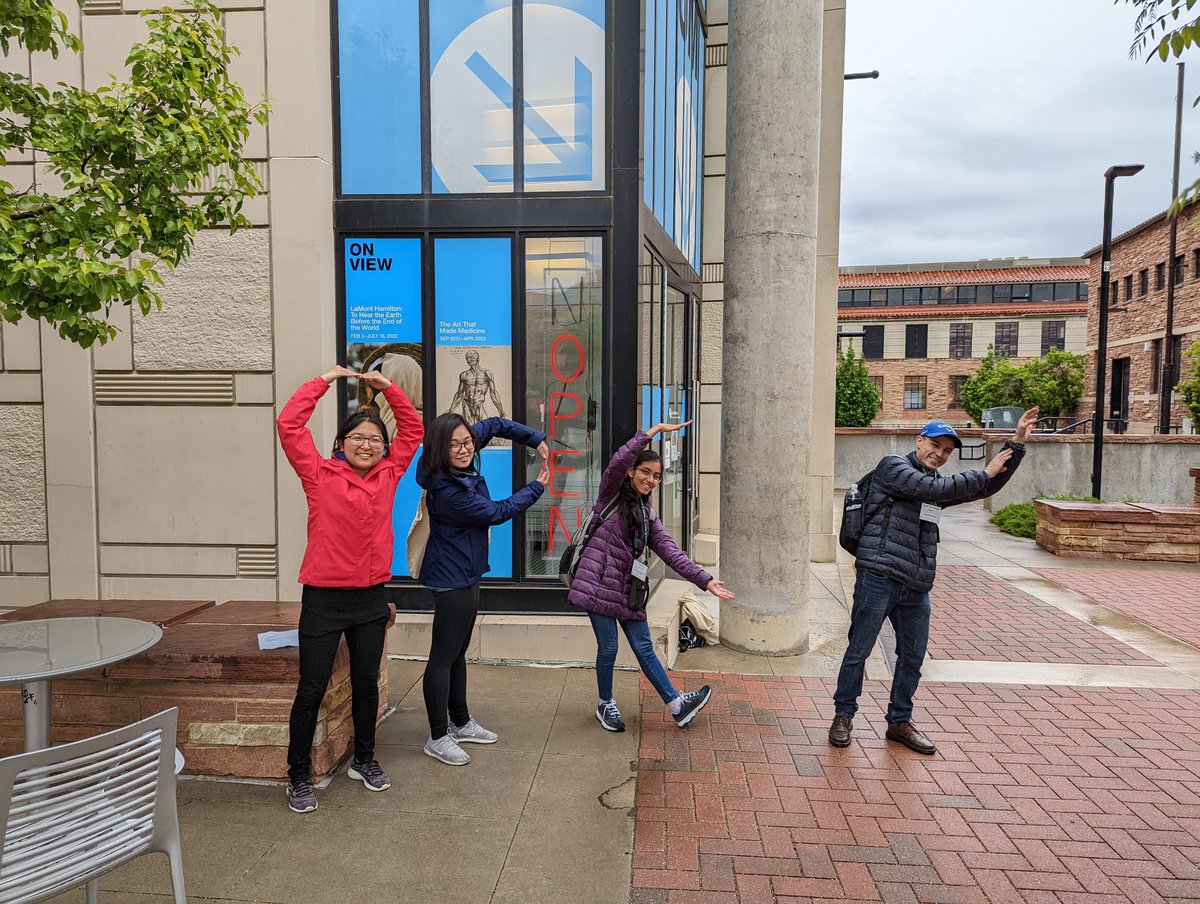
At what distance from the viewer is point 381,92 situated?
630 centimetres

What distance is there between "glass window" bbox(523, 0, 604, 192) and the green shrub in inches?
421

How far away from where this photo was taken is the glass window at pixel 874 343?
59.2 m

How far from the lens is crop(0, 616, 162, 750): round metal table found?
10.1ft

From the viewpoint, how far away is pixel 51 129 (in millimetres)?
4051

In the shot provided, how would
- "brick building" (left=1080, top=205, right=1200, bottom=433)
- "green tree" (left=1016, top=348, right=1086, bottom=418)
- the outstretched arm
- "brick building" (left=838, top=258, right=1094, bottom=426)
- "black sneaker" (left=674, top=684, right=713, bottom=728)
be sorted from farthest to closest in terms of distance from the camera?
"brick building" (left=838, top=258, right=1094, bottom=426)
"green tree" (left=1016, top=348, right=1086, bottom=418)
"brick building" (left=1080, top=205, right=1200, bottom=433)
"black sneaker" (left=674, top=684, right=713, bottom=728)
the outstretched arm

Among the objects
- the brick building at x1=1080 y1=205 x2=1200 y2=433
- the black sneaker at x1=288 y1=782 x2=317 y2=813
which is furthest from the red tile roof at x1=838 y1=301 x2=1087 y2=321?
the black sneaker at x1=288 y1=782 x2=317 y2=813

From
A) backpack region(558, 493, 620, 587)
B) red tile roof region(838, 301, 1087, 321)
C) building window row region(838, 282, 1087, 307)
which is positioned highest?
building window row region(838, 282, 1087, 307)

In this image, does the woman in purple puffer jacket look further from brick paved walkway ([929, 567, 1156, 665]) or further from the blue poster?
brick paved walkway ([929, 567, 1156, 665])

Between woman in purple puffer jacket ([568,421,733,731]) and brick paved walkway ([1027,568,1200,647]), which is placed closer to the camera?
woman in purple puffer jacket ([568,421,733,731])

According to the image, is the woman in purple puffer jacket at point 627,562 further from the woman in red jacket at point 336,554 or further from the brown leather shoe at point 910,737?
the woman in red jacket at point 336,554

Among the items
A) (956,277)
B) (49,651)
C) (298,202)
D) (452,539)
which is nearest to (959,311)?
(956,277)

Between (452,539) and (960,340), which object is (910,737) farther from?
(960,340)

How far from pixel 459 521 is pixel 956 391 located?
60.5 meters

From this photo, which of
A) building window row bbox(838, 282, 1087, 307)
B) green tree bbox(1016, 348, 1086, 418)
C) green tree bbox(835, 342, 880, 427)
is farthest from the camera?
building window row bbox(838, 282, 1087, 307)
